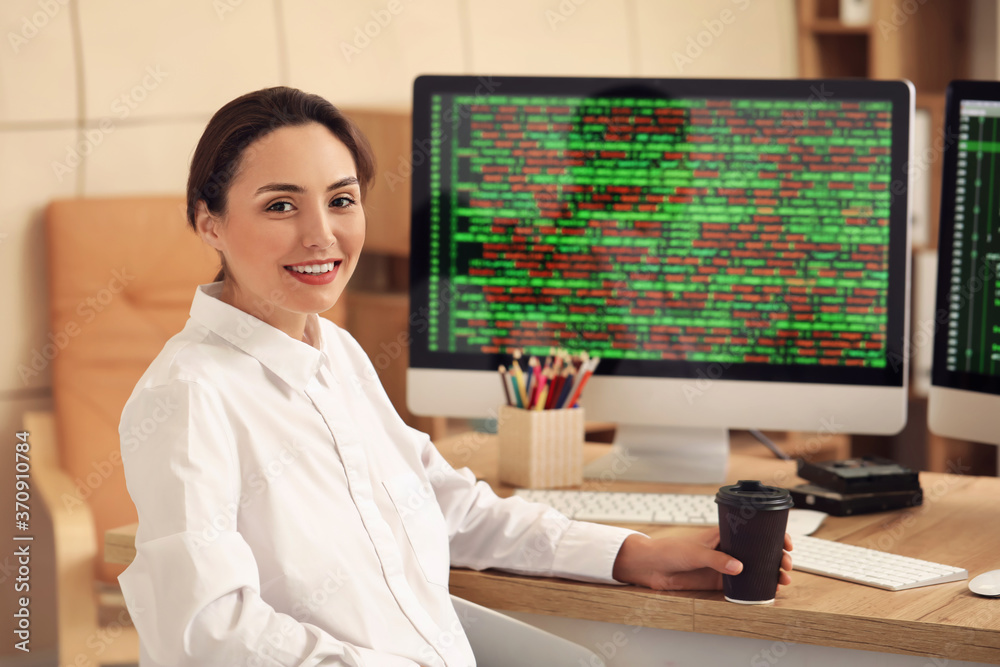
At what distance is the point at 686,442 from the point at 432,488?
1.56 feet

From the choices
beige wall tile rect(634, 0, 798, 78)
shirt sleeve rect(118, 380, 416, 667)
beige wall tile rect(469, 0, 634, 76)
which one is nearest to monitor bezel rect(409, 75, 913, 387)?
shirt sleeve rect(118, 380, 416, 667)

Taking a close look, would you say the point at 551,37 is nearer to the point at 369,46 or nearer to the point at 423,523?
the point at 369,46

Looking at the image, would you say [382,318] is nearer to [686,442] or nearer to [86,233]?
[86,233]

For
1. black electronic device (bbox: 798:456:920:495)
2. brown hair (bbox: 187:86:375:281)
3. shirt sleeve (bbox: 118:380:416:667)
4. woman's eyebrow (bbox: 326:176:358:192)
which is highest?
brown hair (bbox: 187:86:375:281)

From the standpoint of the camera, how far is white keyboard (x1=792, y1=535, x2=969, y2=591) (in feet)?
3.36

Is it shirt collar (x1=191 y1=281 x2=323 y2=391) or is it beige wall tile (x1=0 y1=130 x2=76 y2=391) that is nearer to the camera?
shirt collar (x1=191 y1=281 x2=323 y2=391)

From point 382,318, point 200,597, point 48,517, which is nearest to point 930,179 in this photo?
point 382,318

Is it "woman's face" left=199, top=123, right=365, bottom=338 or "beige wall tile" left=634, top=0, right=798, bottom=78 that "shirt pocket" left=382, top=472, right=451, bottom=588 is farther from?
"beige wall tile" left=634, top=0, right=798, bottom=78

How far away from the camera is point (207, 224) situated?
0.98 m

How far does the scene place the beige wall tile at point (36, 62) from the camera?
1704 millimetres

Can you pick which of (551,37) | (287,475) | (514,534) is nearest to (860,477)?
(514,534)

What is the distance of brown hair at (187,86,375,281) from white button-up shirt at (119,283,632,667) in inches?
3.9

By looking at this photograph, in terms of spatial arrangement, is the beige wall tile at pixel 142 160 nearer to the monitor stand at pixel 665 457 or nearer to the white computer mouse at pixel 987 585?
the monitor stand at pixel 665 457

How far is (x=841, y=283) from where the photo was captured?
1.37m
